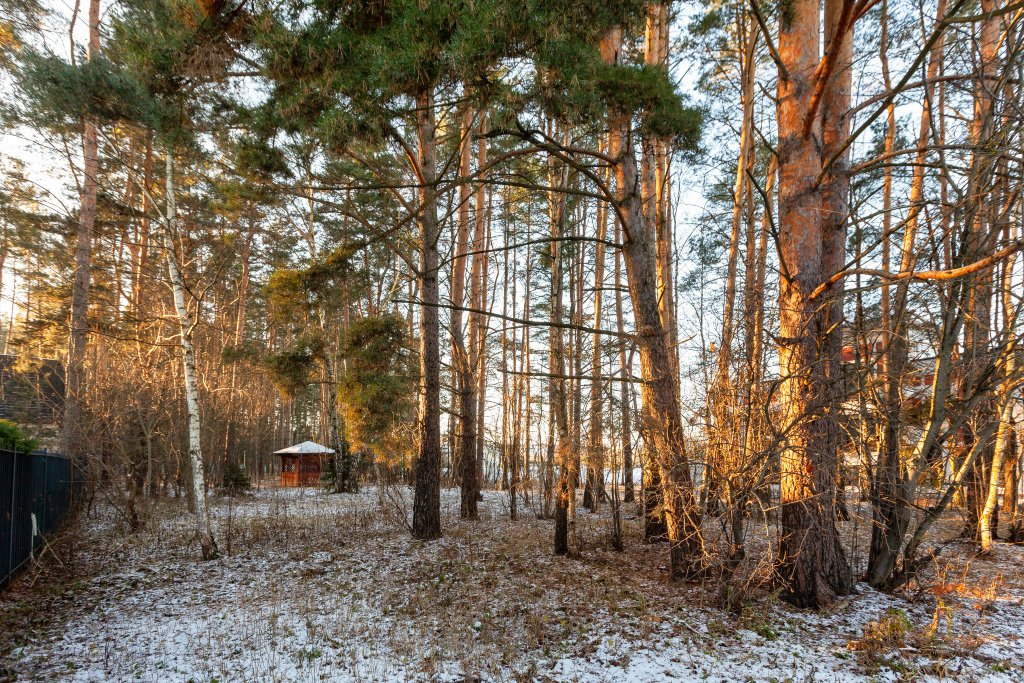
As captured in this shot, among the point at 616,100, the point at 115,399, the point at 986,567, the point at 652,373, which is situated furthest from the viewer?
the point at 115,399

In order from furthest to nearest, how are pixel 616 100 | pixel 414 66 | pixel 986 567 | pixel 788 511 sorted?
pixel 986 567
pixel 788 511
pixel 616 100
pixel 414 66

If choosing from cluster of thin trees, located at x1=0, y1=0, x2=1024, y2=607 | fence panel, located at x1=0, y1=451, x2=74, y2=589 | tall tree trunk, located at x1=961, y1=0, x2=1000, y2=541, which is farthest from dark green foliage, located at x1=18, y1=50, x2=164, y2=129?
tall tree trunk, located at x1=961, y1=0, x2=1000, y2=541

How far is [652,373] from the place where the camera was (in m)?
5.83

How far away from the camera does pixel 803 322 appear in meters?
4.75

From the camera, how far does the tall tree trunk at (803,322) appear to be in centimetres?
462

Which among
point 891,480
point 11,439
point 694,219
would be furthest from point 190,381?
point 891,480

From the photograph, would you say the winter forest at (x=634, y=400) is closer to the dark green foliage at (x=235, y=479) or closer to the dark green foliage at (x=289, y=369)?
the dark green foliage at (x=289, y=369)

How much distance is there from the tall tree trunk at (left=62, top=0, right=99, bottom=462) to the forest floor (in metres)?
2.58

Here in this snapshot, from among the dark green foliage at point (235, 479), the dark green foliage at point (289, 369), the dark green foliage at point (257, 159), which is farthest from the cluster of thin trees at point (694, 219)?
the dark green foliage at point (235, 479)

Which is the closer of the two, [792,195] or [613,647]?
[613,647]

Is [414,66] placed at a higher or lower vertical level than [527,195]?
lower

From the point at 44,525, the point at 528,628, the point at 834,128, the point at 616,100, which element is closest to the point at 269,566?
the point at 44,525

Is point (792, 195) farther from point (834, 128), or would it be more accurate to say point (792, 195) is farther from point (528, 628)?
point (528, 628)

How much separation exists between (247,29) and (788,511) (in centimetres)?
718
